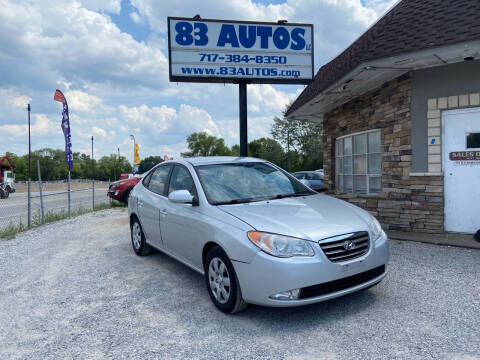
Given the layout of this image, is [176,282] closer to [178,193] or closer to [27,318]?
[178,193]

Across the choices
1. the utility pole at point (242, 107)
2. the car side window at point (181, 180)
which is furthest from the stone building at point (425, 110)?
the car side window at point (181, 180)

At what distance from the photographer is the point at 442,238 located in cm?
645

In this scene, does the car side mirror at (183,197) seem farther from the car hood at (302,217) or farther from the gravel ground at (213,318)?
the gravel ground at (213,318)

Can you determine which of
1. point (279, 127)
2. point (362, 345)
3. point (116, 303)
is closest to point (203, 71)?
point (116, 303)

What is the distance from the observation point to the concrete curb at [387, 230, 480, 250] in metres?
5.97

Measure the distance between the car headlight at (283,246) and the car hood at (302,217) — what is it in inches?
2.0

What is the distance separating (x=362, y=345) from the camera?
2939 mm

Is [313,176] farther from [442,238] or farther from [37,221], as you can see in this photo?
[37,221]

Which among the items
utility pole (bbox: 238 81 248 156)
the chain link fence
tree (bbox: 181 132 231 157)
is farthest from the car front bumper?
tree (bbox: 181 132 231 157)

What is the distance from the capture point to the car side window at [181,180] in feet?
14.7

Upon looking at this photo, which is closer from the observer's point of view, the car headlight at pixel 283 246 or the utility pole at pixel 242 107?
the car headlight at pixel 283 246

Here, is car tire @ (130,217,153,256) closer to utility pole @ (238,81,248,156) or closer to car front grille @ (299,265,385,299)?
car front grille @ (299,265,385,299)

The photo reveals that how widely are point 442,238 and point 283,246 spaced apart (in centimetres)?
461

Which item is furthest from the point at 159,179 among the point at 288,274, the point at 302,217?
the point at 288,274
